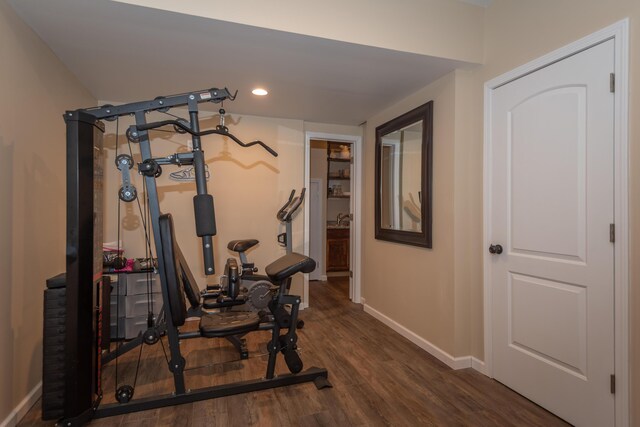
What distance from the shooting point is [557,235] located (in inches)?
76.9

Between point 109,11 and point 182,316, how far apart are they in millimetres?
1759

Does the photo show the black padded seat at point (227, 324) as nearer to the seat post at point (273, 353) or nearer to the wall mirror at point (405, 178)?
the seat post at point (273, 353)

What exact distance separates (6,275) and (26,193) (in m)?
0.50

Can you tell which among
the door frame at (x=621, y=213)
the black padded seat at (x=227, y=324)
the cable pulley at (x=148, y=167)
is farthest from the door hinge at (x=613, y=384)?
the cable pulley at (x=148, y=167)

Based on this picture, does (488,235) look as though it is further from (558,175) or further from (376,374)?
(376,374)

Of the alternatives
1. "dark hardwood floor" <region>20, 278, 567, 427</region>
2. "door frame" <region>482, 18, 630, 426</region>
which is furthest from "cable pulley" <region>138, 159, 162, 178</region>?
"door frame" <region>482, 18, 630, 426</region>

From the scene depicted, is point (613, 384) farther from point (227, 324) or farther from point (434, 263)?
point (227, 324)

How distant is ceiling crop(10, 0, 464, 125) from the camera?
6.23 ft

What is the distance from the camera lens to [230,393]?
2.15 meters

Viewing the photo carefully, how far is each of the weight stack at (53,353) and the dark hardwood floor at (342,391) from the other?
16cm

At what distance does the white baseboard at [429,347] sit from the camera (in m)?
2.56

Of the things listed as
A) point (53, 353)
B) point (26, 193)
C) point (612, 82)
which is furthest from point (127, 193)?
point (612, 82)

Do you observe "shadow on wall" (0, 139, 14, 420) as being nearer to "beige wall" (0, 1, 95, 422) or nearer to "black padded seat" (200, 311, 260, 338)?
"beige wall" (0, 1, 95, 422)

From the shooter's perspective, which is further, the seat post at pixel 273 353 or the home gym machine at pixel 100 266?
the seat post at pixel 273 353
